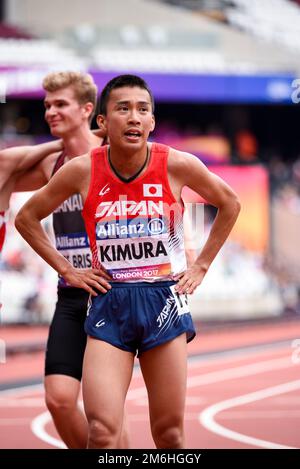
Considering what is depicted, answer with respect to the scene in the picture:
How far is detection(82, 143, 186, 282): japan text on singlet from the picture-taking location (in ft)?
16.0

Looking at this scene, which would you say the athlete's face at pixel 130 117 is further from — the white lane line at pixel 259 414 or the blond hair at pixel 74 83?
the white lane line at pixel 259 414

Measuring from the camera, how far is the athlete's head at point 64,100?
610 cm

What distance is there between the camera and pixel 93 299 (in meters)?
5.02

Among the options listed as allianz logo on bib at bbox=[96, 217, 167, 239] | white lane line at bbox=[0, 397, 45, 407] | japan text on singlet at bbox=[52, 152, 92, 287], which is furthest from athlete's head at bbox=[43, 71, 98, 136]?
white lane line at bbox=[0, 397, 45, 407]

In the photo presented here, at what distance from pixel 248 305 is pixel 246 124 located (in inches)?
485

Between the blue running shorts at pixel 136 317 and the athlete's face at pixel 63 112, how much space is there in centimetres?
150

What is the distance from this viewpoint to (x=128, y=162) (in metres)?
4.90

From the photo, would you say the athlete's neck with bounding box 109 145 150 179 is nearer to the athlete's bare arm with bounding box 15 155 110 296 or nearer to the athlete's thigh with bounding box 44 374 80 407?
the athlete's bare arm with bounding box 15 155 110 296

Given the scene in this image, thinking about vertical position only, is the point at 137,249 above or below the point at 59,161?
below

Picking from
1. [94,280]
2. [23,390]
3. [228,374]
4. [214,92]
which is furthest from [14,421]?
[214,92]

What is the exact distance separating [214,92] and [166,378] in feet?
85.6

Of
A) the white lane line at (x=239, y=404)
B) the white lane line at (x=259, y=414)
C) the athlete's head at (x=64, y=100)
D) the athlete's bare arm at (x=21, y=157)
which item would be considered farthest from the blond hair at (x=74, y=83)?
the white lane line at (x=259, y=414)

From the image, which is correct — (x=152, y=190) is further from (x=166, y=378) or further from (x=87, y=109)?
(x=87, y=109)
